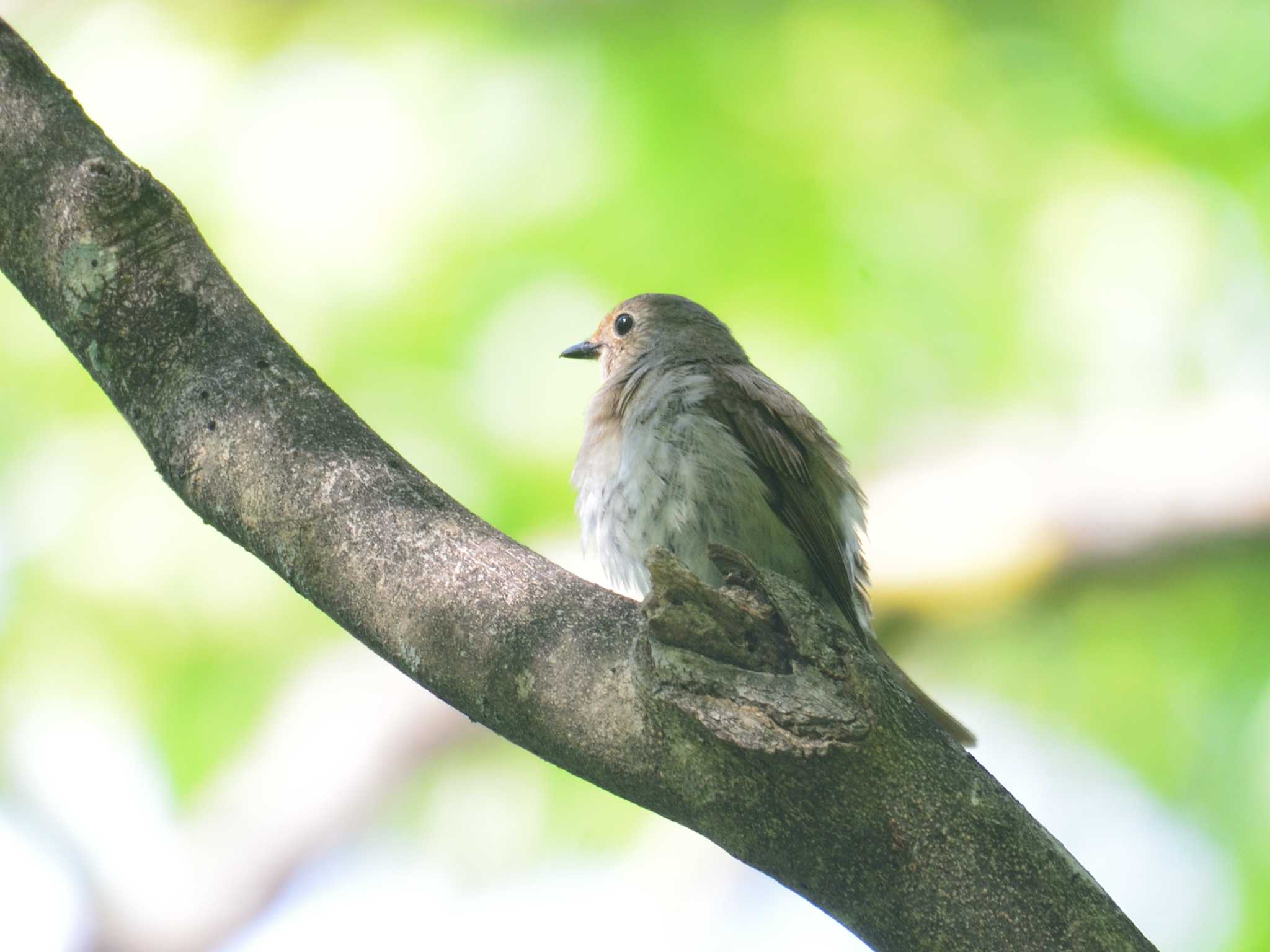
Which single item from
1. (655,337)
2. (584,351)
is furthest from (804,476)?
(584,351)

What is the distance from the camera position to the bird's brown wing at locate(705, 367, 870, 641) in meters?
3.82

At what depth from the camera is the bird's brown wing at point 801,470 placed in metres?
3.82

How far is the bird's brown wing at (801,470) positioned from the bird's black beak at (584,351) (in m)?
1.23

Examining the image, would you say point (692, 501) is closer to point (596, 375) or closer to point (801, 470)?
point (801, 470)

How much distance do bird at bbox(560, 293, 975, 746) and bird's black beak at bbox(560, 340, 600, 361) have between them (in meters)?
1.03

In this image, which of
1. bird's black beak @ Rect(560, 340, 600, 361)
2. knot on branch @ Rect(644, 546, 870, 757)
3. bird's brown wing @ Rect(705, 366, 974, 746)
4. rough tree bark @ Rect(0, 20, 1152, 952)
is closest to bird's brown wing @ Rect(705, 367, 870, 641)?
bird's brown wing @ Rect(705, 366, 974, 746)

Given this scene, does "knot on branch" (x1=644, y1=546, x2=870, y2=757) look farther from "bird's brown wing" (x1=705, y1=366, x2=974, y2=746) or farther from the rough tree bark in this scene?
"bird's brown wing" (x1=705, y1=366, x2=974, y2=746)

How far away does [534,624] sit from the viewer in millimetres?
2211

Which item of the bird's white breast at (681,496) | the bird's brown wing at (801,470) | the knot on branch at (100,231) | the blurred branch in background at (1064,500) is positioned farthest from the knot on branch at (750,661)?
the blurred branch in background at (1064,500)

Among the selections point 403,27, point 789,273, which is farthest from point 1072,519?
point 403,27

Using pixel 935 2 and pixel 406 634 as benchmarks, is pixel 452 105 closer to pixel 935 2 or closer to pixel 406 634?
pixel 935 2

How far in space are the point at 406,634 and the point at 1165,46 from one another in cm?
689

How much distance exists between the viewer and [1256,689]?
267 inches

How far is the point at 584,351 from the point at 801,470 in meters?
1.69
